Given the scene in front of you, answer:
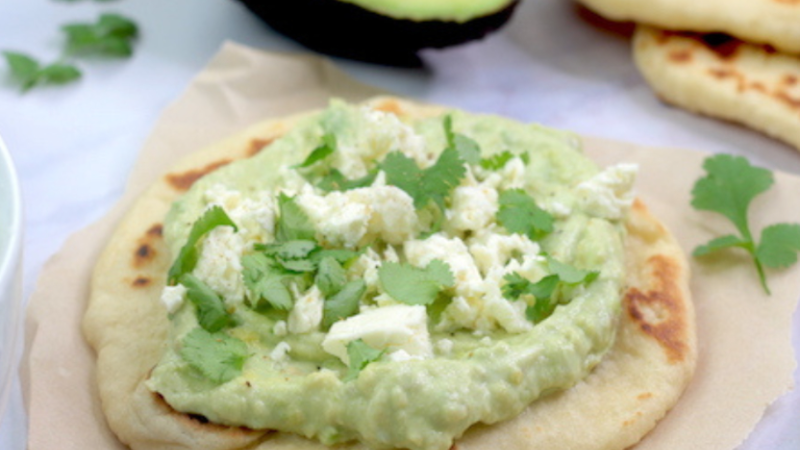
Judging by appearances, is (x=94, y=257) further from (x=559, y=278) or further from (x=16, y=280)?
(x=559, y=278)

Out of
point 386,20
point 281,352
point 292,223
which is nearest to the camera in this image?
point 281,352

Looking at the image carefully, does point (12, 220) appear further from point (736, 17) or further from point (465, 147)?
point (736, 17)

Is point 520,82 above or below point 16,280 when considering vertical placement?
below

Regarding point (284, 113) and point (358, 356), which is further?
point (284, 113)

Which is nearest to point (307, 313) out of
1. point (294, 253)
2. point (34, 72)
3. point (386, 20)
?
point (294, 253)

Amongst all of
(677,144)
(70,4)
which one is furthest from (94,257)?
(677,144)

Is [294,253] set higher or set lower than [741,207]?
higher
